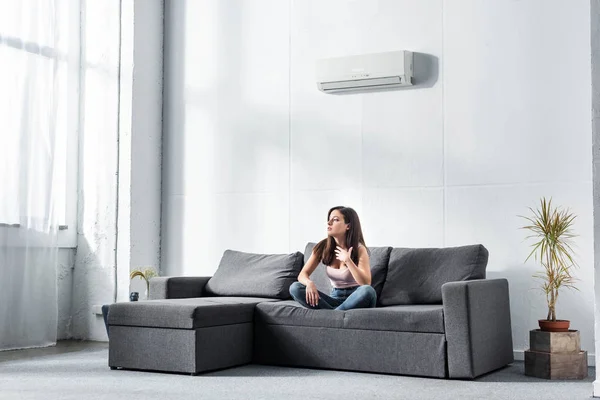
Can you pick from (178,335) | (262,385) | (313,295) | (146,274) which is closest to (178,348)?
(178,335)

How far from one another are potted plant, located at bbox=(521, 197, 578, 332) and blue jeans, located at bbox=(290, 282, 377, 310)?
3.38 ft

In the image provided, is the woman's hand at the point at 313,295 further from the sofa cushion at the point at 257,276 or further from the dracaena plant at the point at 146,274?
the dracaena plant at the point at 146,274

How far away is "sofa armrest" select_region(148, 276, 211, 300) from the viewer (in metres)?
5.79

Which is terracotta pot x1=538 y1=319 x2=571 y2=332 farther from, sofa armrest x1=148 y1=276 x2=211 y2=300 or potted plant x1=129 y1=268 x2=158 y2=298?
potted plant x1=129 y1=268 x2=158 y2=298

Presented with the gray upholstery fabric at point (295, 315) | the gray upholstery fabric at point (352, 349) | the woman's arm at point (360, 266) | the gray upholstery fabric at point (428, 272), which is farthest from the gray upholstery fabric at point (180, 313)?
the gray upholstery fabric at point (428, 272)

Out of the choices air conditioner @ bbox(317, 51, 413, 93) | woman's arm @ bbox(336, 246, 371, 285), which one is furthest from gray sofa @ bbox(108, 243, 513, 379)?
air conditioner @ bbox(317, 51, 413, 93)

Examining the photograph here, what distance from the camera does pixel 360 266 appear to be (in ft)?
17.4

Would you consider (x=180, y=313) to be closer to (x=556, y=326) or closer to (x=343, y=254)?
(x=343, y=254)

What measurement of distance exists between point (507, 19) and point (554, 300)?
197 centimetres

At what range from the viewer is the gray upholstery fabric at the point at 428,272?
5320mm

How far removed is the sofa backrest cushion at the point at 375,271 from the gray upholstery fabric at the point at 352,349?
1.74 feet

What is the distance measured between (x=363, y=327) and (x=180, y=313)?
108cm

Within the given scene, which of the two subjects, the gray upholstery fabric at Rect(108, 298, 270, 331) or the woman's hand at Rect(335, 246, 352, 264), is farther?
the woman's hand at Rect(335, 246, 352, 264)

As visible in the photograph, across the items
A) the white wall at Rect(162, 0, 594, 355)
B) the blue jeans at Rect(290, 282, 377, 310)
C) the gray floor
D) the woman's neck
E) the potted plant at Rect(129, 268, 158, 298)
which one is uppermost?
the white wall at Rect(162, 0, 594, 355)
